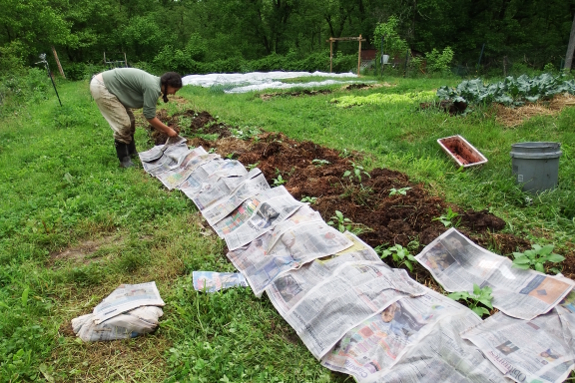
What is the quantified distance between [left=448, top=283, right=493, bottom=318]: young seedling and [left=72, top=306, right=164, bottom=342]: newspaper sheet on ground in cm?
188

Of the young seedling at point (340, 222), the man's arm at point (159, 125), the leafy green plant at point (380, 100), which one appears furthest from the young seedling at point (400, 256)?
the leafy green plant at point (380, 100)

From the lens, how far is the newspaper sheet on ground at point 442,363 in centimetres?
166

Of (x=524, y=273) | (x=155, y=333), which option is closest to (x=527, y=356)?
(x=524, y=273)

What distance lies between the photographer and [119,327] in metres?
2.18

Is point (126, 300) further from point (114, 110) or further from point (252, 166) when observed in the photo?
point (114, 110)

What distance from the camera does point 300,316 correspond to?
2.16 m

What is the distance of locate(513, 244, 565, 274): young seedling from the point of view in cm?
235

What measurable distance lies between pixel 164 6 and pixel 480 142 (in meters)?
36.6

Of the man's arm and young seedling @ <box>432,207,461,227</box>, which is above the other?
the man's arm

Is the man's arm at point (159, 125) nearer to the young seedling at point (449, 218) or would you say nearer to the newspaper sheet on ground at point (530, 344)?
the young seedling at point (449, 218)

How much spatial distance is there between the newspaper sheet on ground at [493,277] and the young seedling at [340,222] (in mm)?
615

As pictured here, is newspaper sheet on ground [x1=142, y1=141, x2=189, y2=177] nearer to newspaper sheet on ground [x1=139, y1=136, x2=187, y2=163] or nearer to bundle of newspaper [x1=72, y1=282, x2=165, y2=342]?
newspaper sheet on ground [x1=139, y1=136, x2=187, y2=163]

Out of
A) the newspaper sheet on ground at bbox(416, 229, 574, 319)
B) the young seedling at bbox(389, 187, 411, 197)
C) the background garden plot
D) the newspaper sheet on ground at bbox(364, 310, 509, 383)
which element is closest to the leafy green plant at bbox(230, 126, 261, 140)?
the young seedling at bbox(389, 187, 411, 197)

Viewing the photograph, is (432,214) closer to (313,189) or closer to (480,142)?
(313,189)
